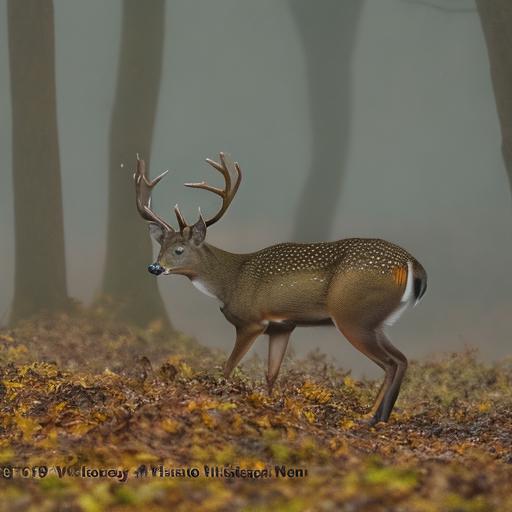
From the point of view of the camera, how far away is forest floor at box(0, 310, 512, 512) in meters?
3.89

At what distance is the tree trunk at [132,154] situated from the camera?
1527cm

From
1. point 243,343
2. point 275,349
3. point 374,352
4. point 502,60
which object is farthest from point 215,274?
point 502,60

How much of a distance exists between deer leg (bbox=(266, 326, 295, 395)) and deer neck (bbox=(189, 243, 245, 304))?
1.67 ft

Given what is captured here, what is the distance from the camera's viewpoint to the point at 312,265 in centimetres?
700

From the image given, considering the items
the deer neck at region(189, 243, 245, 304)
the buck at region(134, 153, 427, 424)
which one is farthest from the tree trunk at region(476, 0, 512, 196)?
the deer neck at region(189, 243, 245, 304)

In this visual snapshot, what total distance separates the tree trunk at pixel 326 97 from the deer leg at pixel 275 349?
11084mm

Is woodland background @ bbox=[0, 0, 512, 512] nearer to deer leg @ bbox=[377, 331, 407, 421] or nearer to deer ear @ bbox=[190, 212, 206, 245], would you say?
deer leg @ bbox=[377, 331, 407, 421]

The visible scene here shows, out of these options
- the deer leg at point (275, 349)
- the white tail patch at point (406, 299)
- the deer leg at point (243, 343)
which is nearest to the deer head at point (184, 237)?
the deer leg at point (243, 343)

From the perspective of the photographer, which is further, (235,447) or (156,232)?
(156,232)

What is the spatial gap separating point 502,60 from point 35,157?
798 centimetres

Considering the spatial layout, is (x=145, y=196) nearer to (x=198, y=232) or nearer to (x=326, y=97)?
(x=198, y=232)

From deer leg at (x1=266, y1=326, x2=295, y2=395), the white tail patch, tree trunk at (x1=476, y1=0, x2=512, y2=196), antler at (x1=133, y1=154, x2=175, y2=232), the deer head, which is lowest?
deer leg at (x1=266, y1=326, x2=295, y2=395)

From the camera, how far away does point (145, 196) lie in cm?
771

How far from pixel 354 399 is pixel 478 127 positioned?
10777 millimetres
